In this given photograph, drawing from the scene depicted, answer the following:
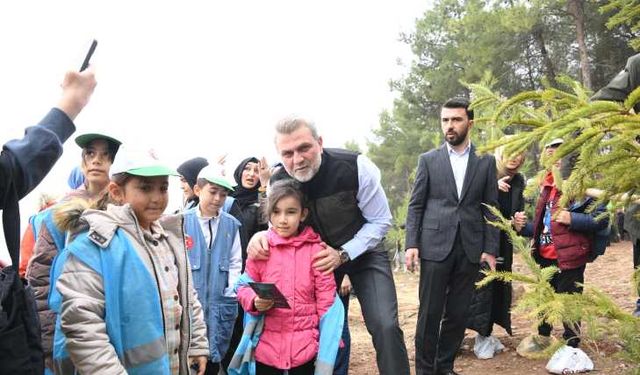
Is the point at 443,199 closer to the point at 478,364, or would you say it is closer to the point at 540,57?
the point at 478,364

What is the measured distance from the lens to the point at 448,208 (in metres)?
4.46

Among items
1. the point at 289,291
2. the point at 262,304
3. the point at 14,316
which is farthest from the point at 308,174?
the point at 14,316

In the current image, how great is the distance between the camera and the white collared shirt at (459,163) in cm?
452

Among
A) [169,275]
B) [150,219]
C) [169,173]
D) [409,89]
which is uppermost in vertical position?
[409,89]

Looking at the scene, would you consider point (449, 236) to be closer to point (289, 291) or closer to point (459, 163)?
point (459, 163)

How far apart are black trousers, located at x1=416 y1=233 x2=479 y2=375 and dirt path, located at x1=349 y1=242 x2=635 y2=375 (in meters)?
0.54

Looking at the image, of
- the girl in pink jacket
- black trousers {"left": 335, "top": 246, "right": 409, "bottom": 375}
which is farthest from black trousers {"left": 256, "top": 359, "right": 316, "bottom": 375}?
black trousers {"left": 335, "top": 246, "right": 409, "bottom": 375}

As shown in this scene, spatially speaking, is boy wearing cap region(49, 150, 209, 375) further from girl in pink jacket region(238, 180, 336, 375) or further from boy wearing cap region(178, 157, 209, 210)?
boy wearing cap region(178, 157, 209, 210)

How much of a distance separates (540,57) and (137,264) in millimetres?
18757

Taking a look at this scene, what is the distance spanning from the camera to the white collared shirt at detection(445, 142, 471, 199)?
14.8 ft

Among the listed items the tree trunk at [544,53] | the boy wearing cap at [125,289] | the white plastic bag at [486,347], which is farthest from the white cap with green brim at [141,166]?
the tree trunk at [544,53]

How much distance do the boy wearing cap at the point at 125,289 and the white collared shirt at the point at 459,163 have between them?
2701 mm

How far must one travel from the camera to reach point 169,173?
8.34 feet

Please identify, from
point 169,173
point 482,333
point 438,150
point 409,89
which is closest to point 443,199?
point 438,150
